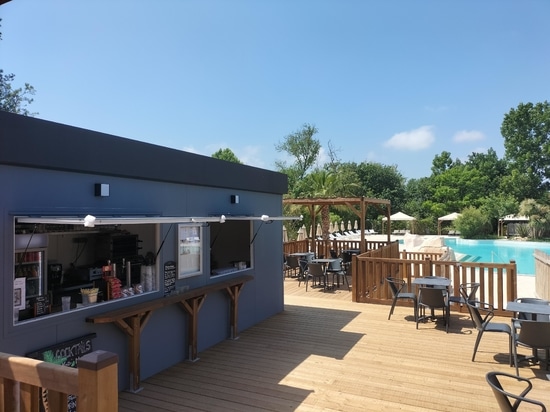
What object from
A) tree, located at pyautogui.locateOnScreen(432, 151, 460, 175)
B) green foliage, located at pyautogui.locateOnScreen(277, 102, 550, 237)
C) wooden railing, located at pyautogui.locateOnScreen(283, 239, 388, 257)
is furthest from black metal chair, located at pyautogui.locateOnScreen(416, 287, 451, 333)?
tree, located at pyautogui.locateOnScreen(432, 151, 460, 175)

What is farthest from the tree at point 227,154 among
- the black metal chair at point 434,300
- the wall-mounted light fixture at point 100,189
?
the wall-mounted light fixture at point 100,189

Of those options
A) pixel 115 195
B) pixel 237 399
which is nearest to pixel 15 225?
pixel 115 195

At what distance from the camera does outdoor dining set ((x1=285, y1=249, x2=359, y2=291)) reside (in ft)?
31.1

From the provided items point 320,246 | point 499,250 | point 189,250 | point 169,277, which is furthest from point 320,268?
point 499,250

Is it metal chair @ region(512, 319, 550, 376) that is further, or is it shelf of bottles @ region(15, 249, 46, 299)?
metal chair @ region(512, 319, 550, 376)

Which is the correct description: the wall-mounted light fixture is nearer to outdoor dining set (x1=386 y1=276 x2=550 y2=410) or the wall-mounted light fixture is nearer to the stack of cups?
the stack of cups

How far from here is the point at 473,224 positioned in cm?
2797

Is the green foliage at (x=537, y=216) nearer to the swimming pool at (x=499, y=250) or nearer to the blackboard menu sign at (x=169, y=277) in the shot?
the swimming pool at (x=499, y=250)

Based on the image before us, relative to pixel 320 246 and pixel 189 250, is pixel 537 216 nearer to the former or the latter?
pixel 320 246

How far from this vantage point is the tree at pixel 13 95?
2261 centimetres

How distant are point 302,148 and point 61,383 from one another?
34062 mm

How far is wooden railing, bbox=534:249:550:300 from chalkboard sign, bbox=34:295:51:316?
8.77 meters

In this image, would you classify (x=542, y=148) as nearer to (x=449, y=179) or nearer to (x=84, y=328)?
(x=449, y=179)

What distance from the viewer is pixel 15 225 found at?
322cm
